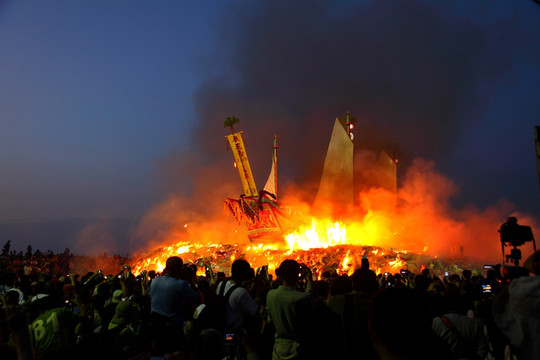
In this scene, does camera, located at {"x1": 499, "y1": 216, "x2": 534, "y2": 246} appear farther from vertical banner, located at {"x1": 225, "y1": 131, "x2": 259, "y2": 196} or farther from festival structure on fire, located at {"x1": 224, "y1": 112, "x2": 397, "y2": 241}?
vertical banner, located at {"x1": 225, "y1": 131, "x2": 259, "y2": 196}

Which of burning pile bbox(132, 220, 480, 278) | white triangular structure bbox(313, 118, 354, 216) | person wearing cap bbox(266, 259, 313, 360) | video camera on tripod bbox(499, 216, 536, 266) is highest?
white triangular structure bbox(313, 118, 354, 216)

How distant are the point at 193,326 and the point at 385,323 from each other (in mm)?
3190

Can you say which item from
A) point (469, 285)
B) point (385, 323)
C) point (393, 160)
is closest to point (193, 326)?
point (385, 323)

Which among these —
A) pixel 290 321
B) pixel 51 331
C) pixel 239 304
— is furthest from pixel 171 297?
pixel 290 321

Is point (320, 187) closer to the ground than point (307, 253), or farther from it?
farther from it

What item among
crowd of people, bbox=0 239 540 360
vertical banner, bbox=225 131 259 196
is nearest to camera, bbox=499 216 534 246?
crowd of people, bbox=0 239 540 360

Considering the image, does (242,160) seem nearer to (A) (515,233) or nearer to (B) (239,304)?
(A) (515,233)

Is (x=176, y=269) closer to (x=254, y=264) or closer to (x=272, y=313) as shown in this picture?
(x=272, y=313)

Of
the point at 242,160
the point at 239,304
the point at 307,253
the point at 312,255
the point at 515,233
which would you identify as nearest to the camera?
the point at 239,304

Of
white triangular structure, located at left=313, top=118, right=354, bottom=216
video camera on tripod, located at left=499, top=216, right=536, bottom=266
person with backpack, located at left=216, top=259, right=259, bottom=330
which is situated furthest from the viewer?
white triangular structure, located at left=313, top=118, right=354, bottom=216

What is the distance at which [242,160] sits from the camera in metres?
39.8

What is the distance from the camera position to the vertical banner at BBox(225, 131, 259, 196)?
39094 millimetres

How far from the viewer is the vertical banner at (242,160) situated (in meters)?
→ 39.1

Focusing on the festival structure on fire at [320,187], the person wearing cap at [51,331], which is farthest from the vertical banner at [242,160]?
the person wearing cap at [51,331]
